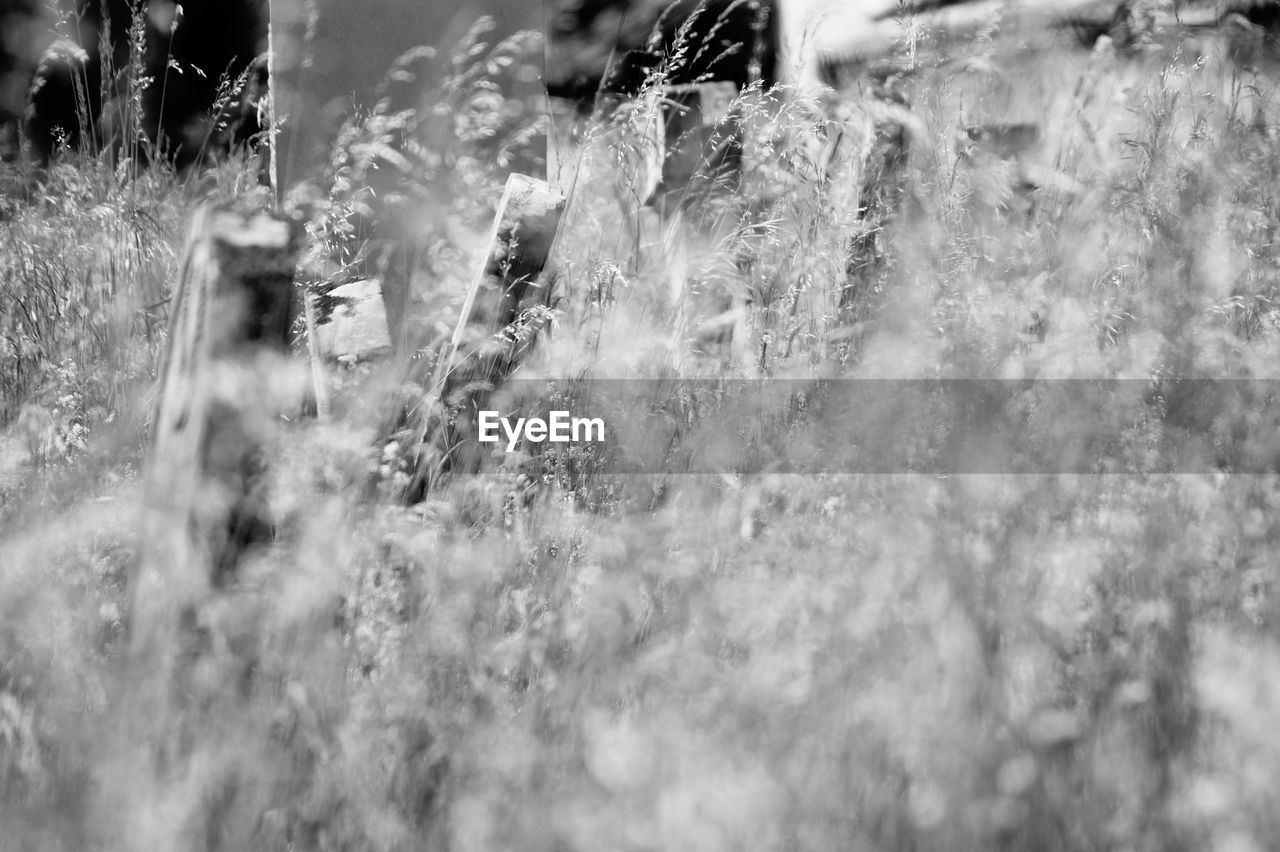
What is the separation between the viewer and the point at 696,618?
1503 millimetres

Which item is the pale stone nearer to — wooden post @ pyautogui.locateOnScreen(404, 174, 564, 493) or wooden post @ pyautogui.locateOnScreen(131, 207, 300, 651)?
wooden post @ pyautogui.locateOnScreen(404, 174, 564, 493)

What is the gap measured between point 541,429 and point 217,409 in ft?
2.91

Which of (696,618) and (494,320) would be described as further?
(494,320)

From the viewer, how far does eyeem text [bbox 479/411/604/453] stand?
201 centimetres

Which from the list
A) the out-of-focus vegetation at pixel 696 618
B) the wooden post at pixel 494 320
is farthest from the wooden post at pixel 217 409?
the wooden post at pixel 494 320

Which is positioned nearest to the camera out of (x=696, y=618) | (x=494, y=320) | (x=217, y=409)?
(x=217, y=409)

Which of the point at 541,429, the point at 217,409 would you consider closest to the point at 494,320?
the point at 541,429

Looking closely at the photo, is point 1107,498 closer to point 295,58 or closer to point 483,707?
point 483,707

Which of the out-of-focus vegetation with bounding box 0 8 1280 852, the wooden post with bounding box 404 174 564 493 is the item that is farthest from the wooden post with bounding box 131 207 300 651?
the wooden post with bounding box 404 174 564 493

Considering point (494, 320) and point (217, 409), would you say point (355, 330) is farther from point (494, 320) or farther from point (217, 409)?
point (217, 409)

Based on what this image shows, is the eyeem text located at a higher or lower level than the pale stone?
lower

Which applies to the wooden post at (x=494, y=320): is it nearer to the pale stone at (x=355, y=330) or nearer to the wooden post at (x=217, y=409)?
the pale stone at (x=355, y=330)

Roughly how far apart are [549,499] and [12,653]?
931mm

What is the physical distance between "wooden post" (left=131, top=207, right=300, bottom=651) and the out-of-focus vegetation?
6 cm
